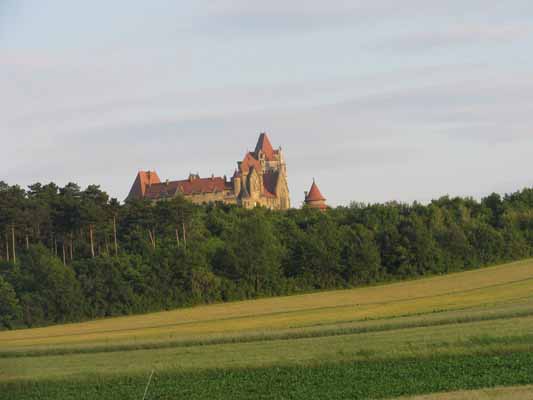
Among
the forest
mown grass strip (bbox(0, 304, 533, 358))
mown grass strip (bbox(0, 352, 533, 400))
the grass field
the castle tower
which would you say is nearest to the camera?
mown grass strip (bbox(0, 352, 533, 400))

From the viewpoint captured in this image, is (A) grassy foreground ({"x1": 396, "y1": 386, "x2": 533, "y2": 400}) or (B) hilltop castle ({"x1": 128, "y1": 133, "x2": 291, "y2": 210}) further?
(B) hilltop castle ({"x1": 128, "y1": 133, "x2": 291, "y2": 210})

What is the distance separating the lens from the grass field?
2059cm

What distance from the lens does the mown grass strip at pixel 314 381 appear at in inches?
770

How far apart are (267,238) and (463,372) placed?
156 feet

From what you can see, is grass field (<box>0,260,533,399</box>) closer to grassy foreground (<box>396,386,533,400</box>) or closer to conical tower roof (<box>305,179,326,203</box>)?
grassy foreground (<box>396,386,533,400</box>)

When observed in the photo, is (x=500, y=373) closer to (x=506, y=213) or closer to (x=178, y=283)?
(x=178, y=283)

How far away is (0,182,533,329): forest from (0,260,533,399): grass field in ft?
49.6

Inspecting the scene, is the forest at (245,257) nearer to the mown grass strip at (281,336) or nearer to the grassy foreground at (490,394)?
the mown grass strip at (281,336)

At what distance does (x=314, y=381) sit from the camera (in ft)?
70.0

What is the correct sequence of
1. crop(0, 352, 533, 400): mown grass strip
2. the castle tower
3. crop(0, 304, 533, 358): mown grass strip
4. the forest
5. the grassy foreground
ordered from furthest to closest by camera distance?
the castle tower, the forest, crop(0, 304, 533, 358): mown grass strip, crop(0, 352, 533, 400): mown grass strip, the grassy foreground

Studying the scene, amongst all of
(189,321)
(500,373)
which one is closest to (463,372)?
(500,373)

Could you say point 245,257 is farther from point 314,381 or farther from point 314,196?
point 314,196

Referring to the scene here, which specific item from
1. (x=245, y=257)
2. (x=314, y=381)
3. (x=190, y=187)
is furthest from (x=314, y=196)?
(x=314, y=381)

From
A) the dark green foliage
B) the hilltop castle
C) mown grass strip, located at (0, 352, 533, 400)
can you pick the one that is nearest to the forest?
the dark green foliage
